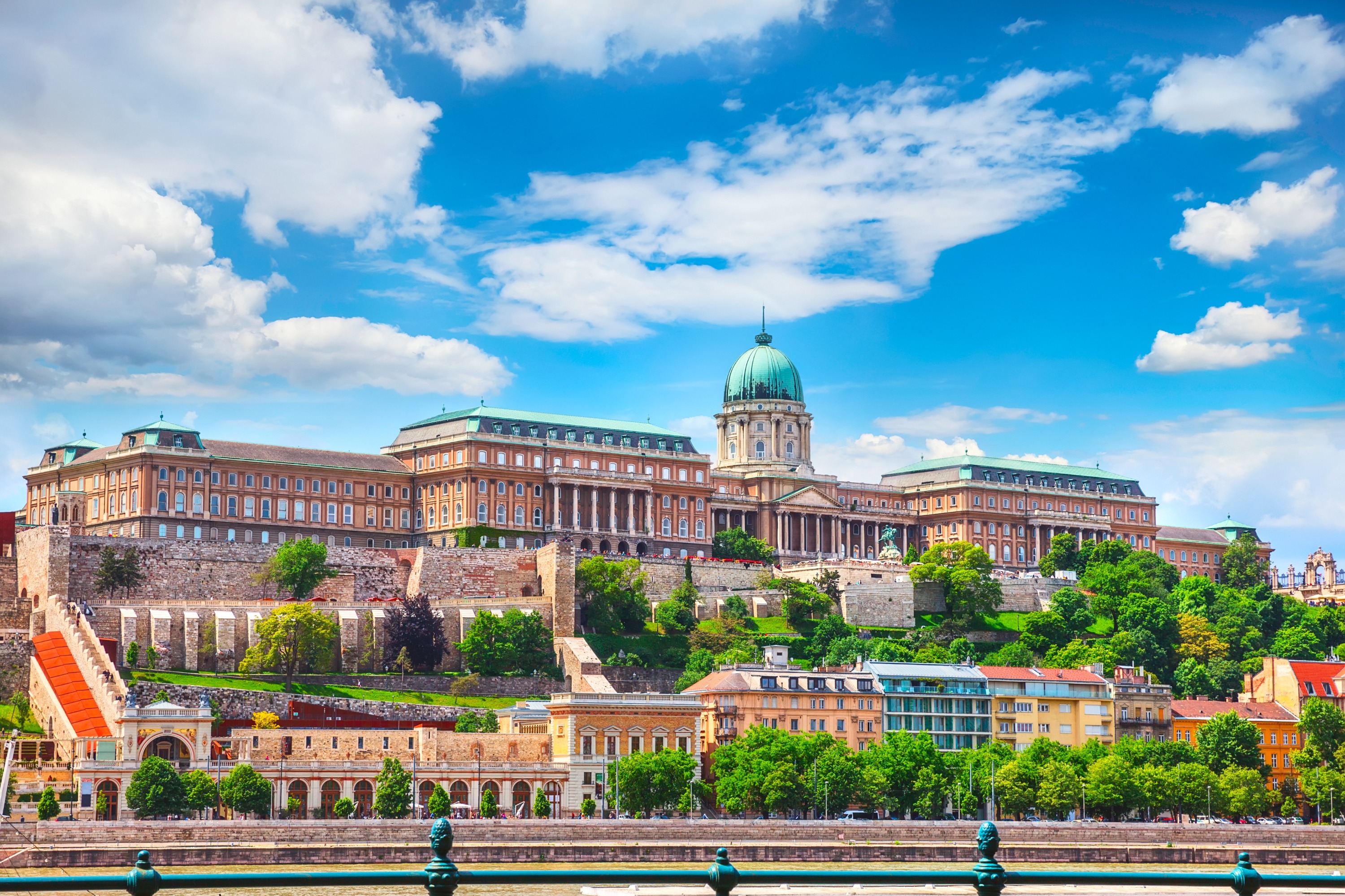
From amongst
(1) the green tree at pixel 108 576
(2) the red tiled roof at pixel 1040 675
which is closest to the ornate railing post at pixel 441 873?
(2) the red tiled roof at pixel 1040 675

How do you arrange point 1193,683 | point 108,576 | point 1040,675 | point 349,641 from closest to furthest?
point 1040,675 < point 349,641 < point 108,576 < point 1193,683

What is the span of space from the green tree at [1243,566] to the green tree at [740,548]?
49.5 metres

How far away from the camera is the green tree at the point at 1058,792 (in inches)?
3529

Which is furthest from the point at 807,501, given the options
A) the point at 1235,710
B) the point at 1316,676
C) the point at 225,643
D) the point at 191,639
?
the point at 191,639

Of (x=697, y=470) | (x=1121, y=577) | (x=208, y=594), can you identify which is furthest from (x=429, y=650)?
(x=1121, y=577)

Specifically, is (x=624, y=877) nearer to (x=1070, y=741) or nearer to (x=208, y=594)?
(x=1070, y=741)

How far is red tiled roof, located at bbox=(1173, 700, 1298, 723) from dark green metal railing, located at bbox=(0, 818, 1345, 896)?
102140 millimetres

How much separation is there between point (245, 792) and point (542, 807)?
14007 millimetres

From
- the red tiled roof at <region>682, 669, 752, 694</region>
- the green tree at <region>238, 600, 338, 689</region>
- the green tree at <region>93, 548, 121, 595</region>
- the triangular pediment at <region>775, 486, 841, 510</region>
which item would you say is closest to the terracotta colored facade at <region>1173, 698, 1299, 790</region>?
the red tiled roof at <region>682, 669, 752, 694</region>

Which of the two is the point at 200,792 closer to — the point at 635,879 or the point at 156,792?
the point at 156,792

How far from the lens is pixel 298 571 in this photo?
384ft

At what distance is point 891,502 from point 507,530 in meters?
49.2

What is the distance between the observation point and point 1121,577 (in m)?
146

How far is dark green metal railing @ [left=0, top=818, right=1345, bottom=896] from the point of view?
9852 millimetres
